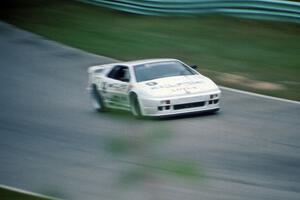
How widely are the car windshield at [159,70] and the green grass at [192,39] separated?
8.33 ft

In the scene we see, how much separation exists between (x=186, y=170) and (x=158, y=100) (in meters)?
11.2

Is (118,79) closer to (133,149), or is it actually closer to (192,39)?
(192,39)

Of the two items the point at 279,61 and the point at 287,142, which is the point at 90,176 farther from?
the point at 279,61

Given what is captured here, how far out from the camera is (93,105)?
661 inches

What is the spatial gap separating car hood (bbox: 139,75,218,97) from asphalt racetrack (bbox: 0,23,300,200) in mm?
525

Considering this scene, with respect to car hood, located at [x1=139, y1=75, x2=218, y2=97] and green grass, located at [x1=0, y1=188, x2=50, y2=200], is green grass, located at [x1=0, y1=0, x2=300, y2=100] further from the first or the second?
green grass, located at [x1=0, y1=188, x2=50, y2=200]

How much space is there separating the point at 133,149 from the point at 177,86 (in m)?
11.6

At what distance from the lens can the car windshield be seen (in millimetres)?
16062

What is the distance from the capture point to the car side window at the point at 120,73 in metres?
16.1

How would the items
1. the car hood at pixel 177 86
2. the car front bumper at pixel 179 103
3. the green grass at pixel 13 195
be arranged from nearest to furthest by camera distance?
the green grass at pixel 13 195 → the car front bumper at pixel 179 103 → the car hood at pixel 177 86

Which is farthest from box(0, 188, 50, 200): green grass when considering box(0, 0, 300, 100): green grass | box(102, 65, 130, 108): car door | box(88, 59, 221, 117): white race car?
box(0, 0, 300, 100): green grass

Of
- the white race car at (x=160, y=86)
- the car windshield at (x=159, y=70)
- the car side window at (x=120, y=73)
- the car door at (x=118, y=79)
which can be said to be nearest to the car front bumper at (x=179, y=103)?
the white race car at (x=160, y=86)

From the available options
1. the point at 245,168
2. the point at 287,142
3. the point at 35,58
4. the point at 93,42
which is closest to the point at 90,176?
the point at 245,168

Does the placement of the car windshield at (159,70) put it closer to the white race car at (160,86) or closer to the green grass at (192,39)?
the white race car at (160,86)
